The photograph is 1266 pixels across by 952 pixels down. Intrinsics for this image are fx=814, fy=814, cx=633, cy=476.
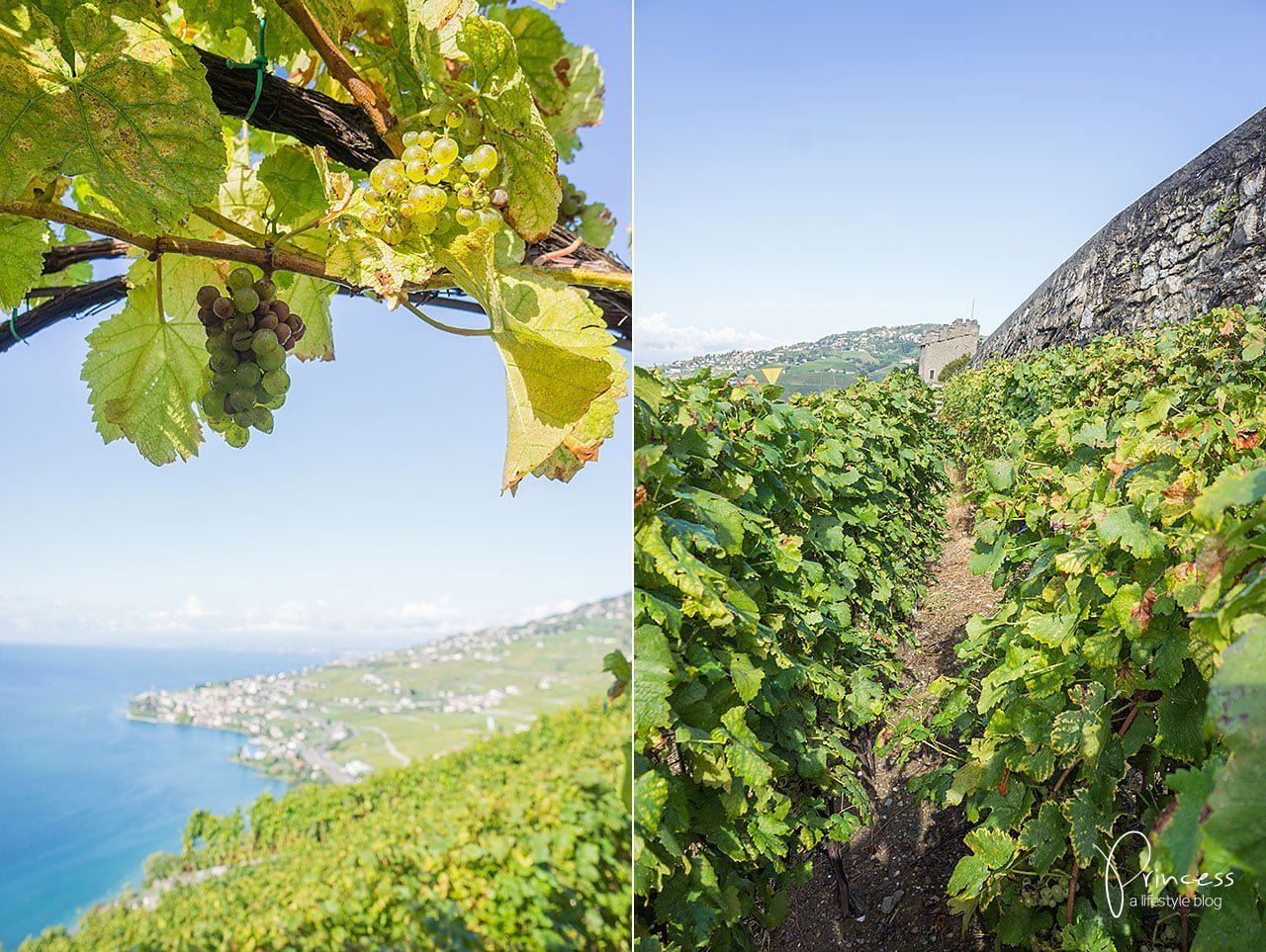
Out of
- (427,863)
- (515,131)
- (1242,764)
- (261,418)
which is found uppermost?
(515,131)

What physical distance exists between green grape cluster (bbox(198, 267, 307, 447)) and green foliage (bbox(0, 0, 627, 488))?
3 centimetres

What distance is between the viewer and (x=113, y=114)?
27cm

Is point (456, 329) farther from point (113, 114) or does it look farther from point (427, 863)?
point (427, 863)

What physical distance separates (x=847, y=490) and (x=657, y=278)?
158 cm

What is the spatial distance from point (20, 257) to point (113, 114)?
86 mm

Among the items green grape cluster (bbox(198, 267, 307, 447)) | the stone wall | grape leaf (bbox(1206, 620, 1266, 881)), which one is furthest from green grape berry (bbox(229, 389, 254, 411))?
the stone wall

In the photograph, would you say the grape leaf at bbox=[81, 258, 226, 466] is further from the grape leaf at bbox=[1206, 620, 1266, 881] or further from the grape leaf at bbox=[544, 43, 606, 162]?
the grape leaf at bbox=[1206, 620, 1266, 881]

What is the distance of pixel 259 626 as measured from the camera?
1.73 feet

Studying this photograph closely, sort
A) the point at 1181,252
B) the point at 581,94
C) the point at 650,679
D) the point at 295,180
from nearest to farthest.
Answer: the point at 295,180
the point at 581,94
the point at 650,679
the point at 1181,252

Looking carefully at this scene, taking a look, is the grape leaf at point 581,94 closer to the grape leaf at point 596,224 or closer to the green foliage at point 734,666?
the grape leaf at point 596,224

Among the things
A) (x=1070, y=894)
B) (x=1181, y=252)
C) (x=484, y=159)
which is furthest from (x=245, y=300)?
(x=1181, y=252)

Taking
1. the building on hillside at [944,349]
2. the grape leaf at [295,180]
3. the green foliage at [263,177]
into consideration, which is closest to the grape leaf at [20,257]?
the green foliage at [263,177]

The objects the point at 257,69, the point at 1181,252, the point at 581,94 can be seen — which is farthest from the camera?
the point at 1181,252

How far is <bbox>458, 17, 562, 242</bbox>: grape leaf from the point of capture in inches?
12.7
